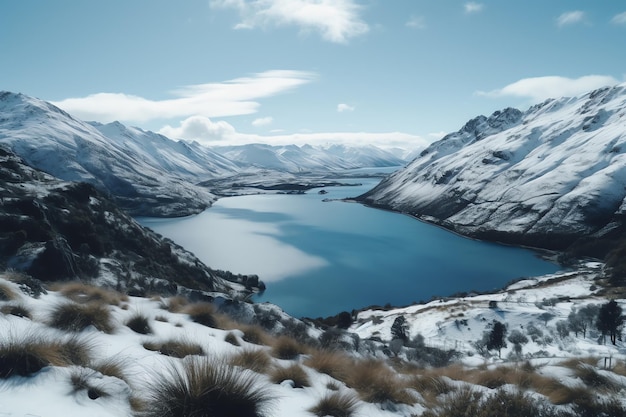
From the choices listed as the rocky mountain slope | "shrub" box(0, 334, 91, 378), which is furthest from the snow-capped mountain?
"shrub" box(0, 334, 91, 378)

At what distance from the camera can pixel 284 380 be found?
7184 millimetres

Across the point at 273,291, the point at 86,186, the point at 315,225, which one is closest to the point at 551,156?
the point at 315,225

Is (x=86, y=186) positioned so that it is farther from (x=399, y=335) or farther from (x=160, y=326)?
(x=160, y=326)

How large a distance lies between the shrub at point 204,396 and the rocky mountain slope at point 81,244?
23.1 meters

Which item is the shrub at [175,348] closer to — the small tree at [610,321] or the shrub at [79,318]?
the shrub at [79,318]

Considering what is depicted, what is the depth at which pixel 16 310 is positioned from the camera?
7.73 m

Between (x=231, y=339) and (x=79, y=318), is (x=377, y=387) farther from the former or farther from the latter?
(x=79, y=318)

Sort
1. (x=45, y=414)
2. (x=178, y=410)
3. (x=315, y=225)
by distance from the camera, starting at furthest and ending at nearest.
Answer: (x=315, y=225)
(x=178, y=410)
(x=45, y=414)

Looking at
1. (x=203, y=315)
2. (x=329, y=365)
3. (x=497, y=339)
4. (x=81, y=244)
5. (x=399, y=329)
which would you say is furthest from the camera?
(x=399, y=329)

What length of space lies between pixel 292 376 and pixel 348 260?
10736 centimetres

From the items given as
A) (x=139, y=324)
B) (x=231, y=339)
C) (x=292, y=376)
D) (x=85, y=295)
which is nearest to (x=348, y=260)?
(x=85, y=295)

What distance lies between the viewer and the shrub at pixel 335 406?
6164 mm

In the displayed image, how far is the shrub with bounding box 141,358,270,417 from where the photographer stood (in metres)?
4.71

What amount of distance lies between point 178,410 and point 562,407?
7.17 meters
